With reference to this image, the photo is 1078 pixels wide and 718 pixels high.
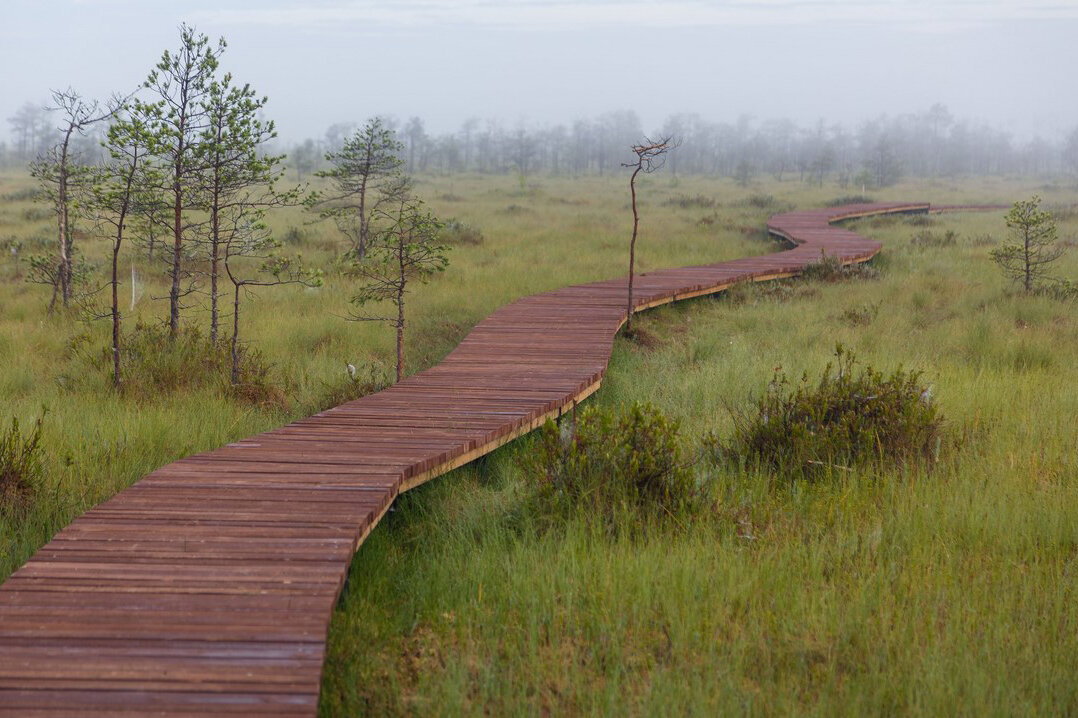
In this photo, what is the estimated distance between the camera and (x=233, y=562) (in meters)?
3.28

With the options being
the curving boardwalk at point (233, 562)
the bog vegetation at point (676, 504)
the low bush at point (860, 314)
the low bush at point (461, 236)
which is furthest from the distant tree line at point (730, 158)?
the curving boardwalk at point (233, 562)

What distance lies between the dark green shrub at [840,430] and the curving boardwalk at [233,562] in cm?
129

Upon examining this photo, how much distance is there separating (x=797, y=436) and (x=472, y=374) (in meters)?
2.45

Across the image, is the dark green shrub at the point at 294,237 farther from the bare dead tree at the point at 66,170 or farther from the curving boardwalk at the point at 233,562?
the curving boardwalk at the point at 233,562

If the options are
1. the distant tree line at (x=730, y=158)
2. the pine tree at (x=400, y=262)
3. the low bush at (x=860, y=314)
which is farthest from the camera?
the distant tree line at (x=730, y=158)

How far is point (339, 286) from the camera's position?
11.4 metres

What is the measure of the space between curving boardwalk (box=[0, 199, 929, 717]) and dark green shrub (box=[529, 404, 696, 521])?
0.58 meters

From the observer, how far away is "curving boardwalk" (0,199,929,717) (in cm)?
252

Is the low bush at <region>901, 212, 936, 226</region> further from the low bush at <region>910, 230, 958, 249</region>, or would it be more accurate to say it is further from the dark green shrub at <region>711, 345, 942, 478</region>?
the dark green shrub at <region>711, 345, 942, 478</region>

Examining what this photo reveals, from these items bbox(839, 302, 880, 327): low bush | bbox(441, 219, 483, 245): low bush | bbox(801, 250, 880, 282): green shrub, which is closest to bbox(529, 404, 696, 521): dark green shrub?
bbox(839, 302, 880, 327): low bush

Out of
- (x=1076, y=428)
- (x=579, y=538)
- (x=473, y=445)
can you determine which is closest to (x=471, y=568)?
(x=579, y=538)

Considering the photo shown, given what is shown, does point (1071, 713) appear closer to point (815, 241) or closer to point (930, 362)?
point (930, 362)

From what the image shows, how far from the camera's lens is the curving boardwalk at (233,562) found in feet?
8.28

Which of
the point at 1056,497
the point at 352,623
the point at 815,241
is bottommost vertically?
the point at 352,623
